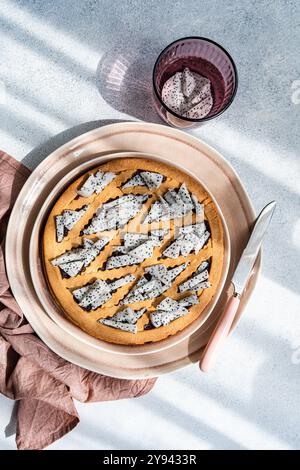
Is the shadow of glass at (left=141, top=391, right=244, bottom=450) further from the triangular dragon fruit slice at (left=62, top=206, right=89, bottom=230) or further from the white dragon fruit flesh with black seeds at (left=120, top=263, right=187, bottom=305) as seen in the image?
the triangular dragon fruit slice at (left=62, top=206, right=89, bottom=230)

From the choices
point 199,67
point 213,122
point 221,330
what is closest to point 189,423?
point 221,330

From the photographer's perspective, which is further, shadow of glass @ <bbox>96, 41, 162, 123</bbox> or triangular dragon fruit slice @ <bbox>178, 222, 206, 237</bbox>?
shadow of glass @ <bbox>96, 41, 162, 123</bbox>

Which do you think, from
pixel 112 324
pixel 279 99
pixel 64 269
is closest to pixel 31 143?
pixel 64 269

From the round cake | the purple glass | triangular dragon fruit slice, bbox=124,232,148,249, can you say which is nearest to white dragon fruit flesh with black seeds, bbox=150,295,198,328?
the round cake

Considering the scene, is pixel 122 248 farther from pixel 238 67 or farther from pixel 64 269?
pixel 238 67

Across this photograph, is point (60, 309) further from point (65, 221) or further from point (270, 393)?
point (270, 393)
